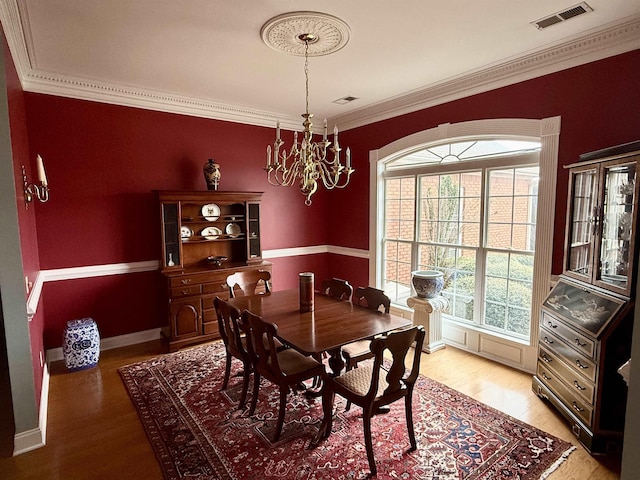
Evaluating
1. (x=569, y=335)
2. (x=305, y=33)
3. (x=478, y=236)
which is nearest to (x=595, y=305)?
(x=569, y=335)

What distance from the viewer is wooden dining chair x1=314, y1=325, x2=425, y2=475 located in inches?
83.2

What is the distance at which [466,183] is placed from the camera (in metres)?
4.12

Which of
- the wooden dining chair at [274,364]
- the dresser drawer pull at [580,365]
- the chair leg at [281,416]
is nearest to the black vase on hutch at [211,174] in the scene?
the wooden dining chair at [274,364]

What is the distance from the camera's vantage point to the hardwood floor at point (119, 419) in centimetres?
228

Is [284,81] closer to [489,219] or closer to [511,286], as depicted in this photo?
[489,219]

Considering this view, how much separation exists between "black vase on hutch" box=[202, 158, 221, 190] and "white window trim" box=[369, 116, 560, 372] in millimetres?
2264

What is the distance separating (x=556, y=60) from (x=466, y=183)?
55.0 inches

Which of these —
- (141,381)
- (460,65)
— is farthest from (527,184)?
(141,381)

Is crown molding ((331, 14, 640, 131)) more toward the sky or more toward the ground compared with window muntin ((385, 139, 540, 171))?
more toward the sky

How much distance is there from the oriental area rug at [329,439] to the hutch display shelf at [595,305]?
0.34m

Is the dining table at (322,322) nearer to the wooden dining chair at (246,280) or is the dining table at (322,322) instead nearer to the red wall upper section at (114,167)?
the wooden dining chair at (246,280)

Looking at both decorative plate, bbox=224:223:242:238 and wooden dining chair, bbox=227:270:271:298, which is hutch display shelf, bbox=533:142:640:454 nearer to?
wooden dining chair, bbox=227:270:271:298

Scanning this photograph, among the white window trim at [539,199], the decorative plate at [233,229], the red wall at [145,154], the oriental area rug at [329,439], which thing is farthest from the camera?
the decorative plate at [233,229]

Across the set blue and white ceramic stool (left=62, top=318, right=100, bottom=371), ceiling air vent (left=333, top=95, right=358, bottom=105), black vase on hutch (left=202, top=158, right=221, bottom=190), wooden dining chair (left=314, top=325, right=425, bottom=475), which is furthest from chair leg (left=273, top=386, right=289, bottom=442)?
ceiling air vent (left=333, top=95, right=358, bottom=105)
